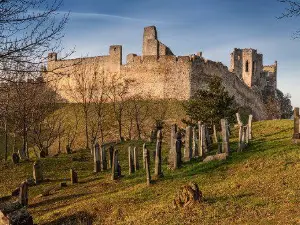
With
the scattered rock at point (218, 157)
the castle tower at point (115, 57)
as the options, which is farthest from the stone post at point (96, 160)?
the castle tower at point (115, 57)

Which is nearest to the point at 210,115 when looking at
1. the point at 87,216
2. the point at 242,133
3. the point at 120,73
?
the point at 242,133

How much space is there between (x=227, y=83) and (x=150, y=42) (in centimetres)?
1003

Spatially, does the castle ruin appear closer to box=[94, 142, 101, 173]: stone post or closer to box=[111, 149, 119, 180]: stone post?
box=[94, 142, 101, 173]: stone post

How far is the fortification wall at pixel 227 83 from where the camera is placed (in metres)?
46.2

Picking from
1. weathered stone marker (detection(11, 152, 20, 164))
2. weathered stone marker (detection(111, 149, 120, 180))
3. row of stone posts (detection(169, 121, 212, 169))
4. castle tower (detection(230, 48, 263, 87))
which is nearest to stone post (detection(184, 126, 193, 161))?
row of stone posts (detection(169, 121, 212, 169))

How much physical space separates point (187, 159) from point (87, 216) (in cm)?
639

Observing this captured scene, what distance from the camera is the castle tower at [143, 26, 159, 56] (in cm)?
4997

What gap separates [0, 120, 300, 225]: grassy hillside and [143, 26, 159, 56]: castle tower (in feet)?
99.3

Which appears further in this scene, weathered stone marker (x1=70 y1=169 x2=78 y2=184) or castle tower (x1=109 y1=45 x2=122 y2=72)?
castle tower (x1=109 y1=45 x2=122 y2=72)

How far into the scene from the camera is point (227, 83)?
5044cm

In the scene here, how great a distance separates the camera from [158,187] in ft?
51.5

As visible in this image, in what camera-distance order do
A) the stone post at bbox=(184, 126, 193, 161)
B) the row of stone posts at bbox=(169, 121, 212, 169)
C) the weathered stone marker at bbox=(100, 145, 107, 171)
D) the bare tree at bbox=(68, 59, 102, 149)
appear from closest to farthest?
1. the row of stone posts at bbox=(169, 121, 212, 169)
2. the stone post at bbox=(184, 126, 193, 161)
3. the weathered stone marker at bbox=(100, 145, 107, 171)
4. the bare tree at bbox=(68, 59, 102, 149)

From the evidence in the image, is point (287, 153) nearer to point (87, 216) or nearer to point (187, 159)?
point (187, 159)

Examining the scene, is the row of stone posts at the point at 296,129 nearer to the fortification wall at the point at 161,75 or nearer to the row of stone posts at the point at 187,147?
the row of stone posts at the point at 187,147
